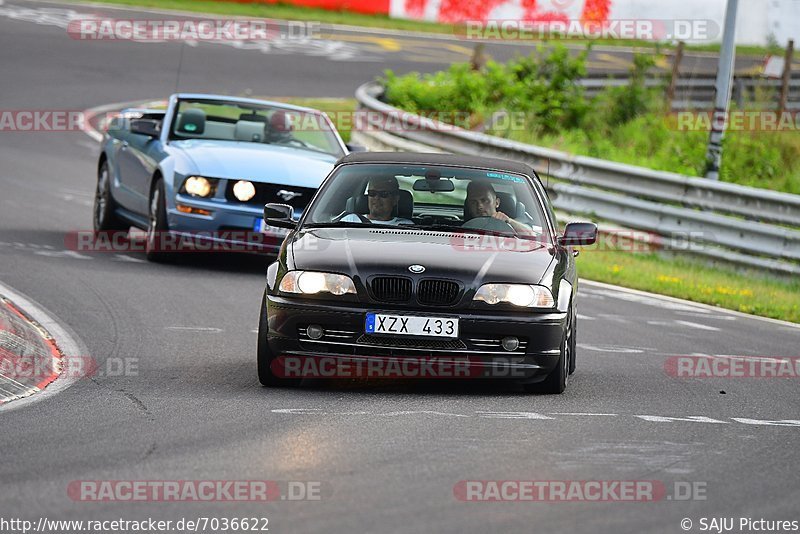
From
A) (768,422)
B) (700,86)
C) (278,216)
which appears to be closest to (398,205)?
(278,216)

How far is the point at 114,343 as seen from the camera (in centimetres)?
1047

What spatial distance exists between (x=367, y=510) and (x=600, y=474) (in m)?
1.32

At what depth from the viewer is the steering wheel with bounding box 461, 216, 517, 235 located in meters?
9.71

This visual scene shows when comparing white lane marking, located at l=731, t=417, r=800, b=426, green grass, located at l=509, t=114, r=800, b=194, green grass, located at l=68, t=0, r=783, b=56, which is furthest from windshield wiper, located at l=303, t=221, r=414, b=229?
green grass, located at l=68, t=0, r=783, b=56

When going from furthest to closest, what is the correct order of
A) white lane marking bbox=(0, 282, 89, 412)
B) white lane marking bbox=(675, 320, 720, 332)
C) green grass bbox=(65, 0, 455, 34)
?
green grass bbox=(65, 0, 455, 34), white lane marking bbox=(675, 320, 720, 332), white lane marking bbox=(0, 282, 89, 412)

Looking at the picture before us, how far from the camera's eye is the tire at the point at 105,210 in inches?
637

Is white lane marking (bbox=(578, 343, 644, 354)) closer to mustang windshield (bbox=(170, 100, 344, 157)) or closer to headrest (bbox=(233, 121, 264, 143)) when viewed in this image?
mustang windshield (bbox=(170, 100, 344, 157))

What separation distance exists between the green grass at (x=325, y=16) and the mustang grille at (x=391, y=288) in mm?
31436

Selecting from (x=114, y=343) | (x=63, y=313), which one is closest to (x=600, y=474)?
(x=114, y=343)

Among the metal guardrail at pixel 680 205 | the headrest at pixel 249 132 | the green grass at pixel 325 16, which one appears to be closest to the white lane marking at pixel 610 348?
the metal guardrail at pixel 680 205

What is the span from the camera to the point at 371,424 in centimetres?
777

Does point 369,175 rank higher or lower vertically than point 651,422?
higher

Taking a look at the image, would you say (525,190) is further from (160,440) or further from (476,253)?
(160,440)

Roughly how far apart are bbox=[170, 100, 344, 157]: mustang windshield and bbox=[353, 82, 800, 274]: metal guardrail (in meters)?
2.40
